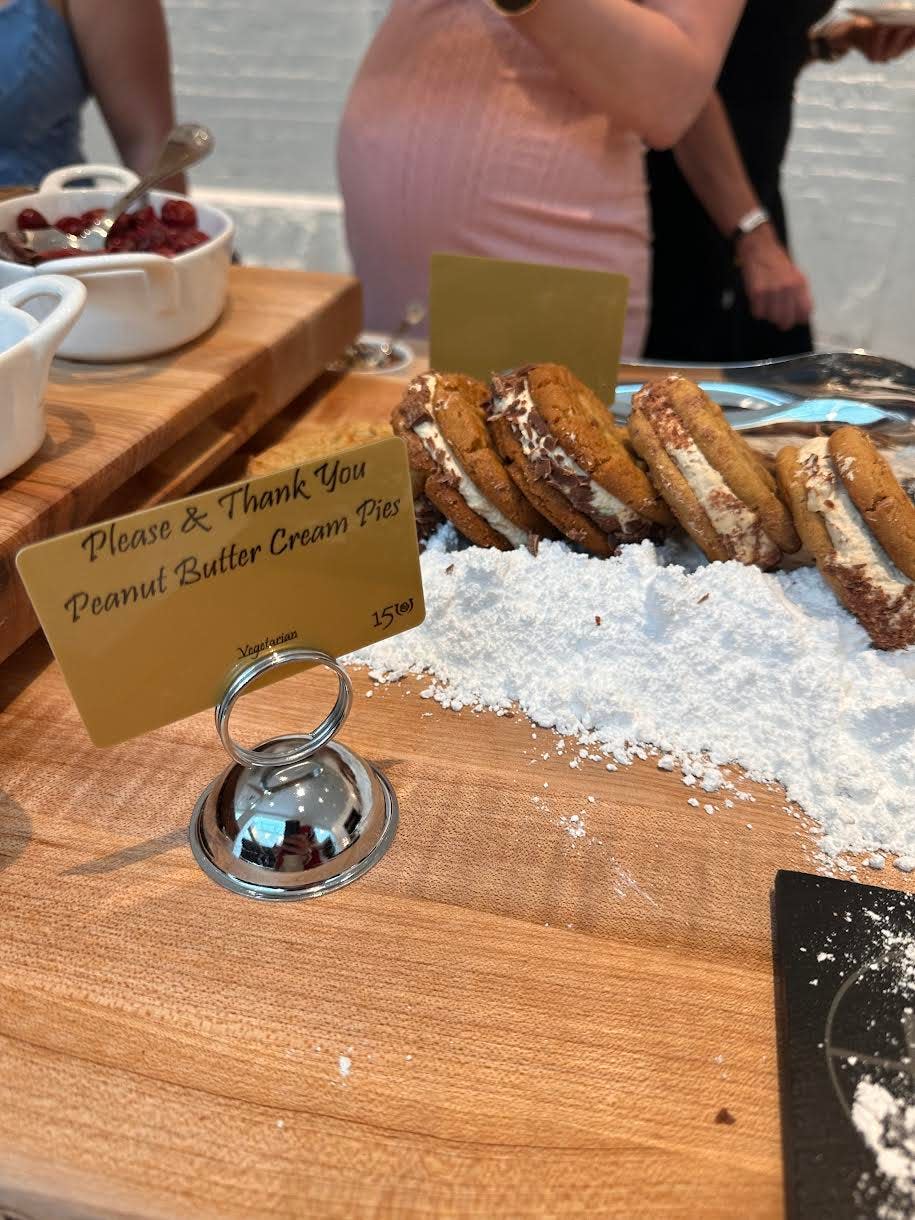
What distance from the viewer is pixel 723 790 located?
30.1 inches

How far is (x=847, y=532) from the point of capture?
2.64ft

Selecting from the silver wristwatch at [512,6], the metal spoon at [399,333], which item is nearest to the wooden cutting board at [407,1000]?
the metal spoon at [399,333]

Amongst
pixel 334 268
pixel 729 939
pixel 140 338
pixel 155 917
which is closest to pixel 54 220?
pixel 140 338

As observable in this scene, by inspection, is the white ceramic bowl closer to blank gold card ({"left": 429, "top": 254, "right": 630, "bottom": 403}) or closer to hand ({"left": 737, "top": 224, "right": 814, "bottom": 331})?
blank gold card ({"left": 429, "top": 254, "right": 630, "bottom": 403})

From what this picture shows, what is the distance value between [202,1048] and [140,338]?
0.78 metres

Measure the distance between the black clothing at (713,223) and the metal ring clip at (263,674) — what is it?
1.53 m

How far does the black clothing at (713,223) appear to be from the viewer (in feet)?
5.55

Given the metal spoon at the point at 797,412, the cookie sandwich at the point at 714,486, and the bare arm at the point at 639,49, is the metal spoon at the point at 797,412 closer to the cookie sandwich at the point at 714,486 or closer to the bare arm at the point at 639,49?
the cookie sandwich at the point at 714,486

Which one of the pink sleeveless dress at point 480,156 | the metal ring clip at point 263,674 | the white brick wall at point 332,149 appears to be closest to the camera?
the metal ring clip at point 263,674

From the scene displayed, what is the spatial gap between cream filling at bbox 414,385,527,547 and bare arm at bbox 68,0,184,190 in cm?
109

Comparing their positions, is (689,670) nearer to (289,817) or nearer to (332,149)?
(289,817)

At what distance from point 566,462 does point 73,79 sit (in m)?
1.34

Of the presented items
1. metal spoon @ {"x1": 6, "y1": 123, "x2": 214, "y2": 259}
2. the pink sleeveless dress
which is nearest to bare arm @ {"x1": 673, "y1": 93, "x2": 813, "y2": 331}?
the pink sleeveless dress

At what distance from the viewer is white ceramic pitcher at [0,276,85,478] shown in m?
0.76
